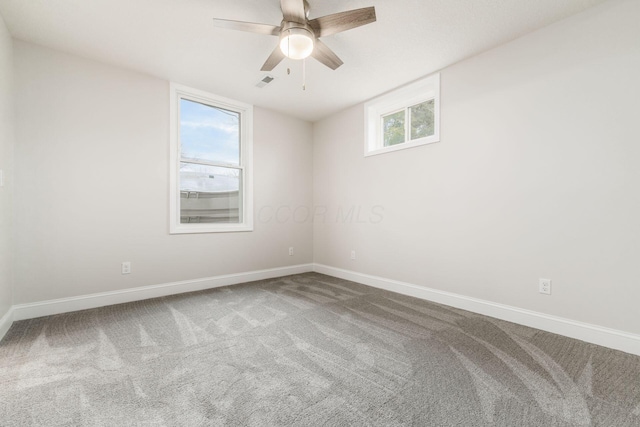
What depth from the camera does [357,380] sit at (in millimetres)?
1609

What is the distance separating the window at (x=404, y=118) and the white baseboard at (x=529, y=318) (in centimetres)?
171

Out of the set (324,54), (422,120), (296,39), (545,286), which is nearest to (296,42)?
(296,39)

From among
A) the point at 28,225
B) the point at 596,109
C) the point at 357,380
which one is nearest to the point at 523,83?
the point at 596,109

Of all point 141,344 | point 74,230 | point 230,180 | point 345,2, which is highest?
point 345,2

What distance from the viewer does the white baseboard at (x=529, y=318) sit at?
199 centimetres

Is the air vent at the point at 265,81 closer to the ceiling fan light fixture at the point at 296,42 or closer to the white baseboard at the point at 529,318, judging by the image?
the ceiling fan light fixture at the point at 296,42

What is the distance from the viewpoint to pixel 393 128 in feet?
12.2

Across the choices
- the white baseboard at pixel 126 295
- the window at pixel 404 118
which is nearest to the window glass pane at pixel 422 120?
the window at pixel 404 118

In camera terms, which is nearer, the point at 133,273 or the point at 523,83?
the point at 523,83

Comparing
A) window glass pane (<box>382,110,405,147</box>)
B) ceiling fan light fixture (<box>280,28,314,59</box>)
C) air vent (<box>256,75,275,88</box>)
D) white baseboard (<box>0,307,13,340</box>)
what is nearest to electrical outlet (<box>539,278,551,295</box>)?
window glass pane (<box>382,110,405,147</box>)

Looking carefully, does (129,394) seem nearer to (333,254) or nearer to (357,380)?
(357,380)

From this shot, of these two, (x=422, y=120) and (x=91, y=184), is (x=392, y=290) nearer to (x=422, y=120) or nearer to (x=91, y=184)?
(x=422, y=120)

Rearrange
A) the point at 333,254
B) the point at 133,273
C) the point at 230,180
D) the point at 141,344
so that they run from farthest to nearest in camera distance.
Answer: the point at 333,254 < the point at 230,180 < the point at 133,273 < the point at 141,344

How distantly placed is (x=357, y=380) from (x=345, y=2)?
2.62m
